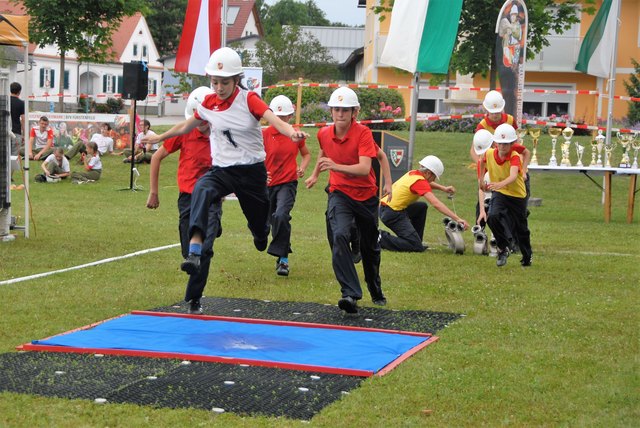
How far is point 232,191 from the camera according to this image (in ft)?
30.4

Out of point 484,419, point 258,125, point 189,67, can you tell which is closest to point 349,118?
point 258,125

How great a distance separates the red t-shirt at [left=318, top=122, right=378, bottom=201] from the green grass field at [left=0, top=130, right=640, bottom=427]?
3.84ft

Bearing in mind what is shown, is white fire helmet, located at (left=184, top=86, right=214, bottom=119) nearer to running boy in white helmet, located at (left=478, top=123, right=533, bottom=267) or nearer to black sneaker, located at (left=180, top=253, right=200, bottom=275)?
black sneaker, located at (left=180, top=253, right=200, bottom=275)

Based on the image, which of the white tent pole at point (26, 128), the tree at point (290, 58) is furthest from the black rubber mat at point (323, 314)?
the tree at point (290, 58)

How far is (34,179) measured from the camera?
83.2 feet

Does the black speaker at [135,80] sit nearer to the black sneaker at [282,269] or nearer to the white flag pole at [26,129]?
the white flag pole at [26,129]

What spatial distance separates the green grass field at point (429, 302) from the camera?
19.9 feet

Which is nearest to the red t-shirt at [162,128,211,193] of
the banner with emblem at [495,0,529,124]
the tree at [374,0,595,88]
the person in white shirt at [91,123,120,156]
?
the banner with emblem at [495,0,529,124]

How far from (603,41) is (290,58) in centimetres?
4148

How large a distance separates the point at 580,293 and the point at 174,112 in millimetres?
66509

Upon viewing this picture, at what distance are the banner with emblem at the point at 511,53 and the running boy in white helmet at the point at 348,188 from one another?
12.2 meters

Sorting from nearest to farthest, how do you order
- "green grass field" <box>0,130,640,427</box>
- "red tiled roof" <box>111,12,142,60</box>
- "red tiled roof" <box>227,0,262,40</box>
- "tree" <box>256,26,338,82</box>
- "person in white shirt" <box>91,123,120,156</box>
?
"green grass field" <box>0,130,640,427</box> < "person in white shirt" <box>91,123,120,156</box> < "tree" <box>256,26,338,82</box> < "red tiled roof" <box>111,12,142,60</box> < "red tiled roof" <box>227,0,262,40</box>

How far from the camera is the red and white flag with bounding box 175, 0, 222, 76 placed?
19.2 metres

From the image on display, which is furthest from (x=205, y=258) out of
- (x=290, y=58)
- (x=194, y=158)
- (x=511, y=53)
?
(x=290, y=58)
